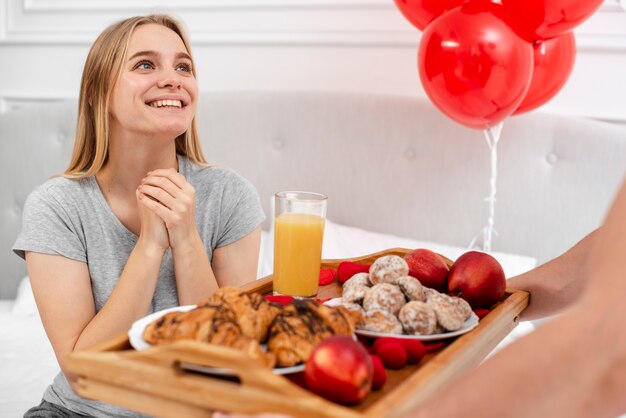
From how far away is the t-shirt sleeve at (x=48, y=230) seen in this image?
1365 mm

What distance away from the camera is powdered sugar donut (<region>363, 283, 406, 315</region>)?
3.29ft

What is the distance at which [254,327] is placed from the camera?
85cm

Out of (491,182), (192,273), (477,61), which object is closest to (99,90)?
(192,273)

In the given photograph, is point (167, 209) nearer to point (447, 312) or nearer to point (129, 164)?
point (129, 164)

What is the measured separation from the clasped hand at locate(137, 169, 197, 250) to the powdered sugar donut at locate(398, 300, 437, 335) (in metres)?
0.54

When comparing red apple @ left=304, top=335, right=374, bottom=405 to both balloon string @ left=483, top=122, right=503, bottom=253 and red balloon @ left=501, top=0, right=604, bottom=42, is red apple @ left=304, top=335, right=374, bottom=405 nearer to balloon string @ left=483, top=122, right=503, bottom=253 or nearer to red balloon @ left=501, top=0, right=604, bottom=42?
red balloon @ left=501, top=0, right=604, bottom=42

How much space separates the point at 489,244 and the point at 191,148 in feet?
3.10

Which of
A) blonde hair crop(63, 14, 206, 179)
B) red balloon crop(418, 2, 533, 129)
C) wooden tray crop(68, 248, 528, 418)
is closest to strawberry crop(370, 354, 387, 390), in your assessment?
wooden tray crop(68, 248, 528, 418)

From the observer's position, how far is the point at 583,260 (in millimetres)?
1270

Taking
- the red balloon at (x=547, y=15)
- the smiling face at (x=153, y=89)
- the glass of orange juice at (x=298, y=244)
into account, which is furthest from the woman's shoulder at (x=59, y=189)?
the red balloon at (x=547, y=15)

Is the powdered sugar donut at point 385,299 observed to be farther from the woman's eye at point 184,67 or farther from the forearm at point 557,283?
the woman's eye at point 184,67

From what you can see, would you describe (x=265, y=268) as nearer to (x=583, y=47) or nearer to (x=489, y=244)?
(x=489, y=244)

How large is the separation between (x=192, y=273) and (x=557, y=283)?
68 centimetres

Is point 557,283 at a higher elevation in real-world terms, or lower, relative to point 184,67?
lower
